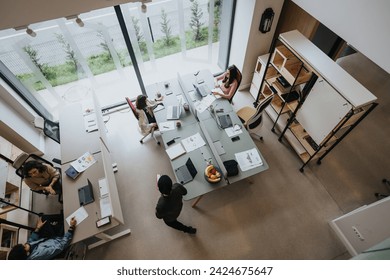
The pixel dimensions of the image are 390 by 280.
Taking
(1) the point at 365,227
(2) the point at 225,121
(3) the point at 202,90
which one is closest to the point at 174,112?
(3) the point at 202,90

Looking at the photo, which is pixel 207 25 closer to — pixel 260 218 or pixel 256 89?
pixel 256 89

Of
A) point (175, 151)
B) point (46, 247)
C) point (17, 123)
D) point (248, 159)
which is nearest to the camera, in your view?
point (46, 247)

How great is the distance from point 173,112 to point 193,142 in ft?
2.61

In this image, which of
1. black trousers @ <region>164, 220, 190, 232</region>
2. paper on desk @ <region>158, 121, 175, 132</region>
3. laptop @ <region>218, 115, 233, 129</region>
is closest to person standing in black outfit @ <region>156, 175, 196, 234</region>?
black trousers @ <region>164, 220, 190, 232</region>

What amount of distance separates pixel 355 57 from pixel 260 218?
17.6 feet

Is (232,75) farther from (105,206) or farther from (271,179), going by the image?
(105,206)

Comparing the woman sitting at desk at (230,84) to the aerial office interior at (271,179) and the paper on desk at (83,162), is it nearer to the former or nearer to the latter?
the aerial office interior at (271,179)

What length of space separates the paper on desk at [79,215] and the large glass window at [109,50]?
7.24ft

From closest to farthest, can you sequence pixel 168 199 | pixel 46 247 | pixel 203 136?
pixel 168 199
pixel 46 247
pixel 203 136

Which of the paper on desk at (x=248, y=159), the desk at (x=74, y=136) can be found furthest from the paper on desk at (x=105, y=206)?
the paper on desk at (x=248, y=159)

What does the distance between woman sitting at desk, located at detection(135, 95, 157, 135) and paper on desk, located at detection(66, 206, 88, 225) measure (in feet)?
6.09

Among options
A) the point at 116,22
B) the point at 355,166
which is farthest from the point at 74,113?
the point at 355,166

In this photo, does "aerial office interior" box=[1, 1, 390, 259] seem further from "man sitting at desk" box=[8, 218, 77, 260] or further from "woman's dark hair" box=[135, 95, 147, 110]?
"woman's dark hair" box=[135, 95, 147, 110]

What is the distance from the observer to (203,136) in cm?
392
